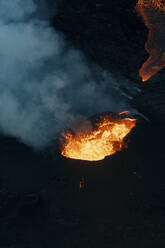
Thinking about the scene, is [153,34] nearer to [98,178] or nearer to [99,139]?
[99,139]

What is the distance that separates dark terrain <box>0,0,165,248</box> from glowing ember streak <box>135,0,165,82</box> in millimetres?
170

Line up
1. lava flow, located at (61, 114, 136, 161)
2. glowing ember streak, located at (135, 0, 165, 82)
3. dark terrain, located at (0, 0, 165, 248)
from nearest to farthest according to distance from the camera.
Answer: dark terrain, located at (0, 0, 165, 248)
lava flow, located at (61, 114, 136, 161)
glowing ember streak, located at (135, 0, 165, 82)

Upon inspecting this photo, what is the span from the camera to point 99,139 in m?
6.20

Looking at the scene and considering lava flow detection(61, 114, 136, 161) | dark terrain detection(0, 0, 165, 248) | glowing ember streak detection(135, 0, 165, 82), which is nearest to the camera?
dark terrain detection(0, 0, 165, 248)

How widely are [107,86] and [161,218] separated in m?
3.91

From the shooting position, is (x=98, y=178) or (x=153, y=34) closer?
Answer: (x=98, y=178)

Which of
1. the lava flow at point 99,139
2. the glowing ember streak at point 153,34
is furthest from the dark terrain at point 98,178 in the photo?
the lava flow at point 99,139

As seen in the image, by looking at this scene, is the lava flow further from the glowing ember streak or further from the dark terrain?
the glowing ember streak

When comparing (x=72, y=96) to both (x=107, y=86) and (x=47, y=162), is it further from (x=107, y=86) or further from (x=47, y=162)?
(x=47, y=162)

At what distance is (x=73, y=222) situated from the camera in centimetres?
471

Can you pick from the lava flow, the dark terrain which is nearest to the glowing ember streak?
the dark terrain

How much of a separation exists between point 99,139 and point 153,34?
3.34 m

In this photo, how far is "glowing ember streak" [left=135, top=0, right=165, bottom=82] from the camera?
6.28 meters

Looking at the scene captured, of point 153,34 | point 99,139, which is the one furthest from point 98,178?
point 153,34
